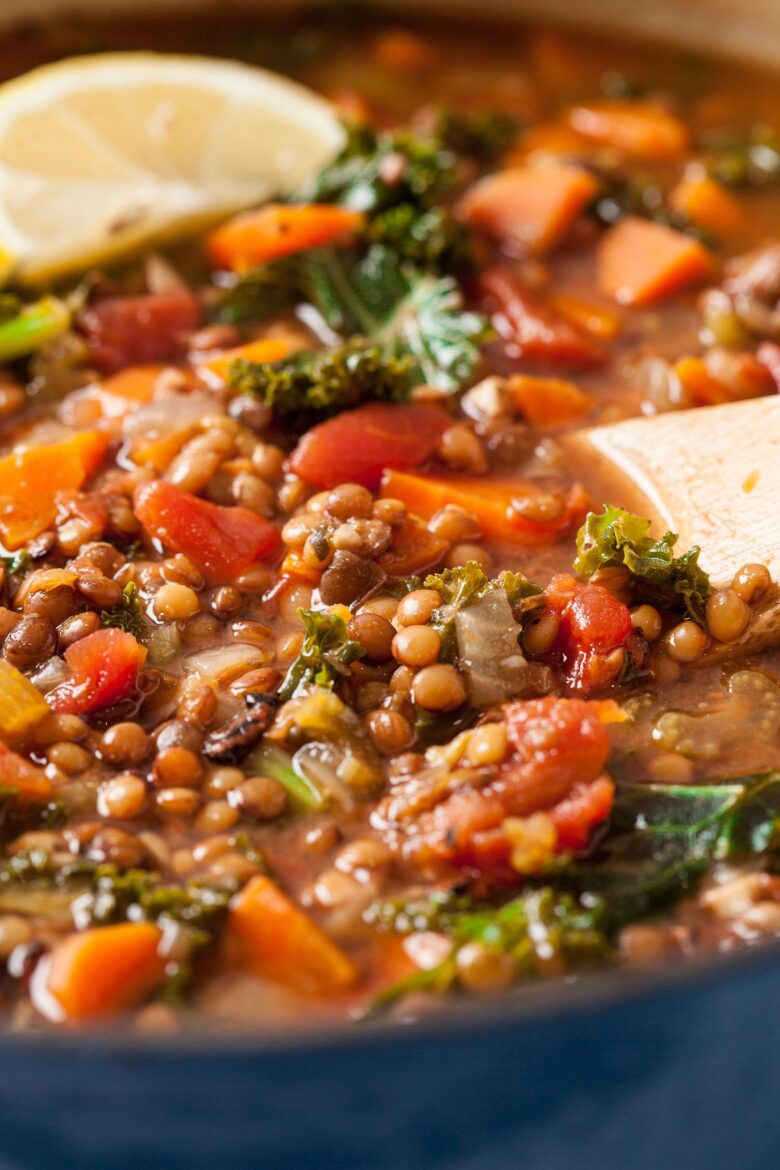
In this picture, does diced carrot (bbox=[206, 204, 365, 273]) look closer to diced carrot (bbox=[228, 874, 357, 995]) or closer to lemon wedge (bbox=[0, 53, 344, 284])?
lemon wedge (bbox=[0, 53, 344, 284])

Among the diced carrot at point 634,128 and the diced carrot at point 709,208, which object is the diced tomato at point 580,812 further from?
the diced carrot at point 634,128

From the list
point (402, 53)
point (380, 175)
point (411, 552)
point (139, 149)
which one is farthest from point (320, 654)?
point (402, 53)

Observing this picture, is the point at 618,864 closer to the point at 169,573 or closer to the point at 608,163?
the point at 169,573

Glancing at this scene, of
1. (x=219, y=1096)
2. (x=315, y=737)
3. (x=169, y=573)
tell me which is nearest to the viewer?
(x=219, y=1096)

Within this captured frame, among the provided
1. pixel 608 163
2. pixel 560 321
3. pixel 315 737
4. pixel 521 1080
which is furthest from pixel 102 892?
pixel 608 163

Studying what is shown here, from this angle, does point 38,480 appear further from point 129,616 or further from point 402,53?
point 402,53

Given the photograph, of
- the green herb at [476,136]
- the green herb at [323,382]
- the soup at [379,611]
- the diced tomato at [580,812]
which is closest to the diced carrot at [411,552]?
the soup at [379,611]
